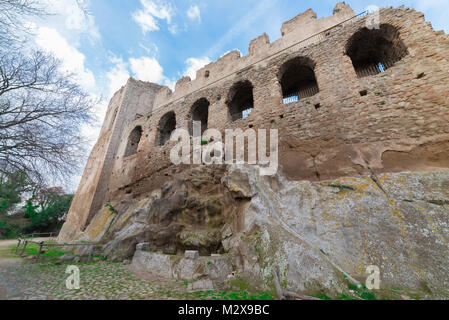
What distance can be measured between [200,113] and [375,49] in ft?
31.1

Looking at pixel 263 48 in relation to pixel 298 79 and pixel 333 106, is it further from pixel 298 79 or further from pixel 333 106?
pixel 333 106

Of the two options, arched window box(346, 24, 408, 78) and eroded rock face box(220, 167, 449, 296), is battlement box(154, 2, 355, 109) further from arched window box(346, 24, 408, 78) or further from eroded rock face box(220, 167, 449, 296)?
eroded rock face box(220, 167, 449, 296)

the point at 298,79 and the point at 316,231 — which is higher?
the point at 298,79

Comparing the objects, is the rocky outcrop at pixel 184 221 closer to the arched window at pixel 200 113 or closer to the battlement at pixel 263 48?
the arched window at pixel 200 113

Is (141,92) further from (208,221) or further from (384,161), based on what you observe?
(384,161)

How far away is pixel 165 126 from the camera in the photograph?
12695 mm

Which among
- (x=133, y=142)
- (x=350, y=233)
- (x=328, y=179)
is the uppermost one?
(x=133, y=142)

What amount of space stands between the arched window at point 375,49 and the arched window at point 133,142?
47.6ft

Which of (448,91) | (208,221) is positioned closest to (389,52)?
(448,91)

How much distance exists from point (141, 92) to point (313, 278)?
58.7 ft

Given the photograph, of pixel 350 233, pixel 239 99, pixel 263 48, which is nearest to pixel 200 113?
pixel 239 99

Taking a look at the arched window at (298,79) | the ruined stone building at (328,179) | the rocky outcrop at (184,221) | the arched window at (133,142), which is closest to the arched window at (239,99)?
the ruined stone building at (328,179)

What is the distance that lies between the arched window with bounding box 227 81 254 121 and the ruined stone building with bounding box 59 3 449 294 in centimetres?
13

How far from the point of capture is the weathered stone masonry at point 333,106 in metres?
4.75
